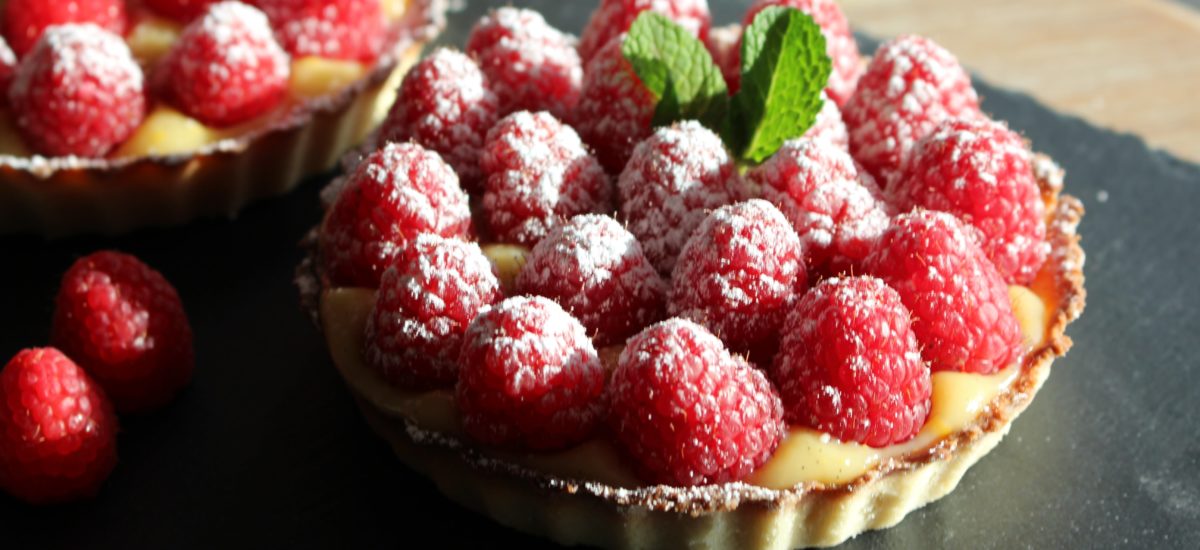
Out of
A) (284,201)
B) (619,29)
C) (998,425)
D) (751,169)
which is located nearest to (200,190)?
(284,201)

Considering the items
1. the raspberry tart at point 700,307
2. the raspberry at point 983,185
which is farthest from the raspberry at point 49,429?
the raspberry at point 983,185

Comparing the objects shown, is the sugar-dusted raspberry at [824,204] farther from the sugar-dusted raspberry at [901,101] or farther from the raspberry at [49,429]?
the raspberry at [49,429]

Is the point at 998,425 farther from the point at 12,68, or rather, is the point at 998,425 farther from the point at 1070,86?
the point at 12,68

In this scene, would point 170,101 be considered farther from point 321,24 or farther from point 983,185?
point 983,185

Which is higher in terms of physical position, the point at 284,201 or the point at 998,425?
the point at 998,425

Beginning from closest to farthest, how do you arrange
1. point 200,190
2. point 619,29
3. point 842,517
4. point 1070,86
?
point 842,517 → point 619,29 → point 200,190 → point 1070,86
